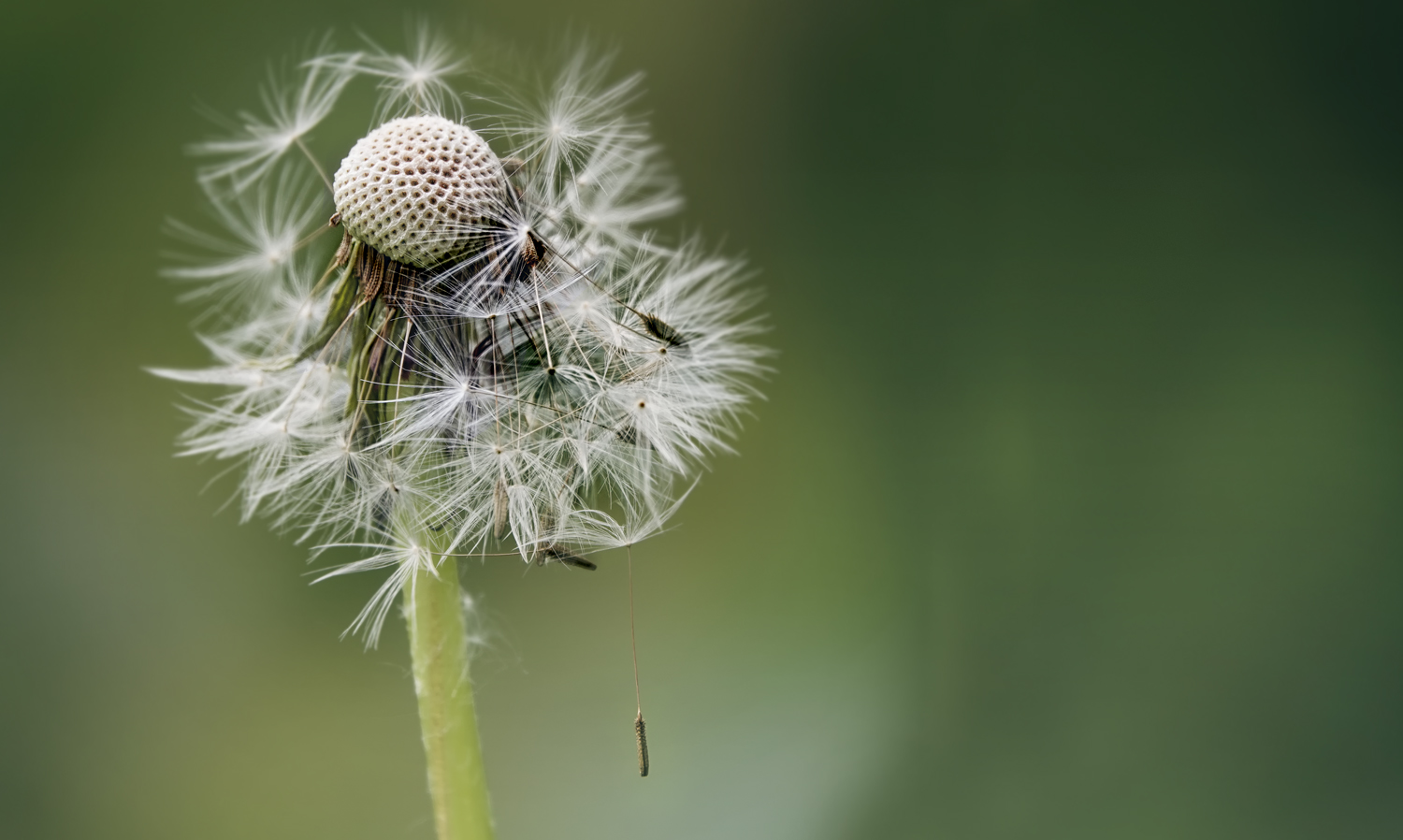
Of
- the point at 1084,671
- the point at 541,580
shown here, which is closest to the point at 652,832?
the point at 541,580

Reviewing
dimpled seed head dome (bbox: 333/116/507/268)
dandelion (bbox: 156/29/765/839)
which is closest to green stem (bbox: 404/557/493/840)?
dandelion (bbox: 156/29/765/839)

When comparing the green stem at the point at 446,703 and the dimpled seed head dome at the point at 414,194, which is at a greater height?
the dimpled seed head dome at the point at 414,194

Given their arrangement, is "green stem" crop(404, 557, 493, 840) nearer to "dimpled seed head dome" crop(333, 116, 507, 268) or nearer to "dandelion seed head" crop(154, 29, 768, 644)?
"dandelion seed head" crop(154, 29, 768, 644)

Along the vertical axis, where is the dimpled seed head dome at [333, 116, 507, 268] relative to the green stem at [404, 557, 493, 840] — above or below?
above

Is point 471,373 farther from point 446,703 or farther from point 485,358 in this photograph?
point 446,703

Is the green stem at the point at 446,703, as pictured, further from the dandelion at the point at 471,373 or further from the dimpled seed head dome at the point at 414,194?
the dimpled seed head dome at the point at 414,194

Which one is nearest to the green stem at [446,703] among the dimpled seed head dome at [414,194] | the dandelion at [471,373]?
the dandelion at [471,373]

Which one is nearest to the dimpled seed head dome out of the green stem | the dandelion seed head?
the dandelion seed head
